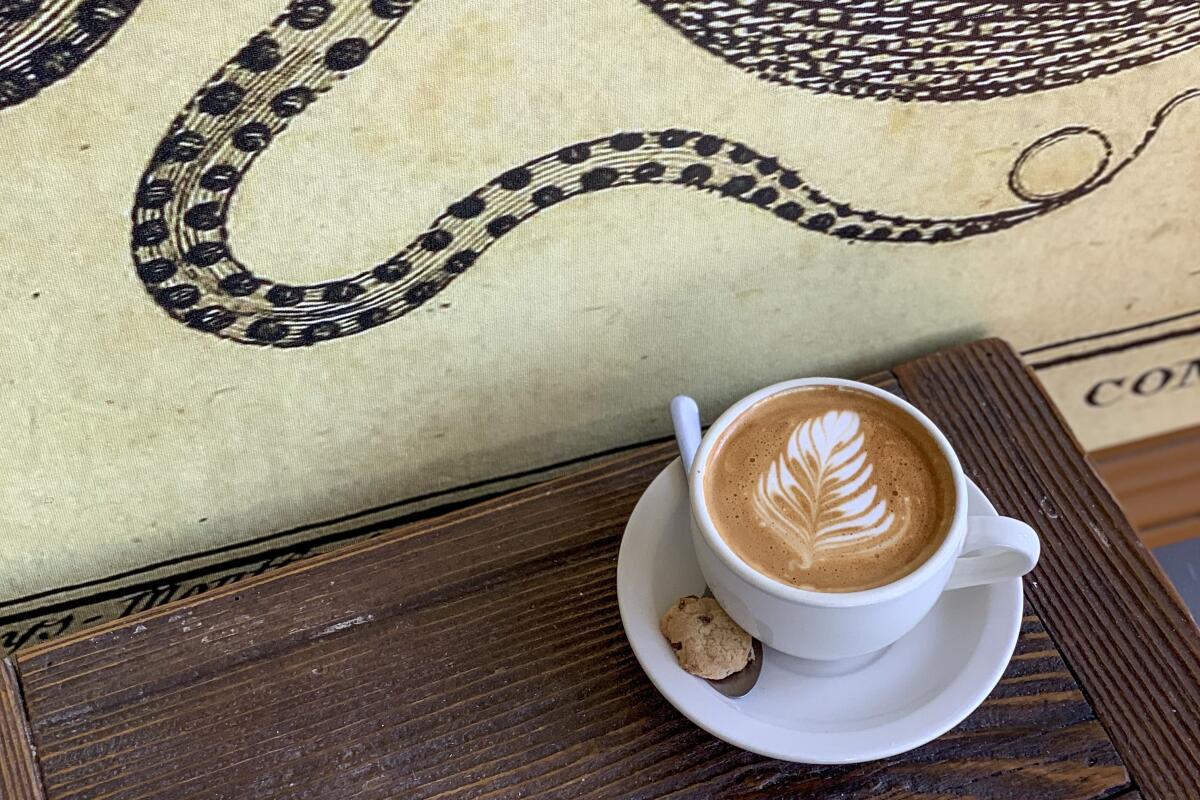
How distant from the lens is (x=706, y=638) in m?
0.47

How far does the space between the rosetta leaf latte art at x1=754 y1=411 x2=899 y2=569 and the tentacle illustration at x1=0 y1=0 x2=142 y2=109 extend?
34 centimetres

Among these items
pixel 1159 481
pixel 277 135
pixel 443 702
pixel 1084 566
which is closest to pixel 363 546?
pixel 443 702

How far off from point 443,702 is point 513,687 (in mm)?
35

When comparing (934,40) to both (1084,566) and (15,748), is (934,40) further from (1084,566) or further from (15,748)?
(15,748)

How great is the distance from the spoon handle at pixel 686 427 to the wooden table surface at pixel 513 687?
0.21ft

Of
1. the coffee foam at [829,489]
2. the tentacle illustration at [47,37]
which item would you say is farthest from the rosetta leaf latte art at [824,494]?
the tentacle illustration at [47,37]

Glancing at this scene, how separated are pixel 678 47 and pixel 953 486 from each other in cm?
24

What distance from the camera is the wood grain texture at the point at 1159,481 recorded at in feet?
2.65

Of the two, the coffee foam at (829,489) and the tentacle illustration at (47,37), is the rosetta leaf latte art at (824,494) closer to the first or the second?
the coffee foam at (829,489)

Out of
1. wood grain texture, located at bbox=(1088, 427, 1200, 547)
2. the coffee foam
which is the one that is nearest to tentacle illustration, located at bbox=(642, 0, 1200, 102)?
the coffee foam

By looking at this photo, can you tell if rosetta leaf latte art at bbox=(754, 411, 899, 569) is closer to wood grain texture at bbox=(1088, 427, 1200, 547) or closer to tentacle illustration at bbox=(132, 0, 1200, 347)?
tentacle illustration at bbox=(132, 0, 1200, 347)

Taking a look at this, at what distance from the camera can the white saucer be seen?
17.6 inches

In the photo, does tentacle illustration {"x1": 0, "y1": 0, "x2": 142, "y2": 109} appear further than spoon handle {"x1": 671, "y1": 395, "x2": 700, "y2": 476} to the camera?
No

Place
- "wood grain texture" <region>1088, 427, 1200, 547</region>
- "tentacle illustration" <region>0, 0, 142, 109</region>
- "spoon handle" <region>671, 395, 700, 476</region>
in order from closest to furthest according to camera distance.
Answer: "tentacle illustration" <region>0, 0, 142, 109</region>
"spoon handle" <region>671, 395, 700, 476</region>
"wood grain texture" <region>1088, 427, 1200, 547</region>
